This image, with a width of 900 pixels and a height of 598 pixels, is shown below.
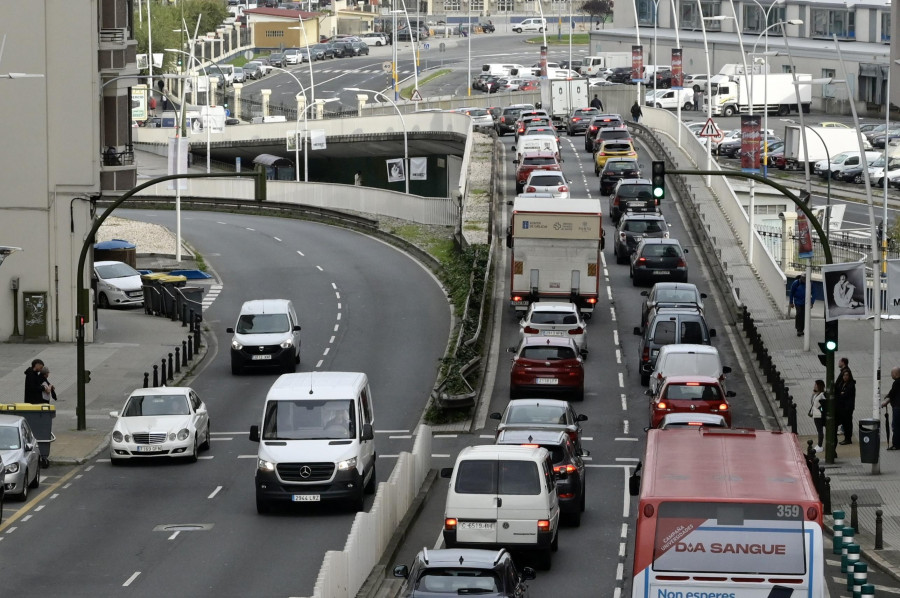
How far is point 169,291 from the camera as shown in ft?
166

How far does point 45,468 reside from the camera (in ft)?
104

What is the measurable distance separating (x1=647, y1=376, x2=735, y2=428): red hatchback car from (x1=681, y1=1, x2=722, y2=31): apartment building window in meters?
106

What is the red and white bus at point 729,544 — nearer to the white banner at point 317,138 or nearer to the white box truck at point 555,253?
the white box truck at point 555,253

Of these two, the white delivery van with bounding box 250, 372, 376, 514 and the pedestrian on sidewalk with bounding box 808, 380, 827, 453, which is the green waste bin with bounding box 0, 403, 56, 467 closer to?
the white delivery van with bounding box 250, 372, 376, 514

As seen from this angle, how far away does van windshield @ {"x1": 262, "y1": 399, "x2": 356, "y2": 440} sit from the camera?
27.4 meters

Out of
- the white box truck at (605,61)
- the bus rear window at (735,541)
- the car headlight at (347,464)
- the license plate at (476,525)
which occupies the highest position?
the white box truck at (605,61)

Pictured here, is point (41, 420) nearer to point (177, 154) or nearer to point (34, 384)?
point (34, 384)

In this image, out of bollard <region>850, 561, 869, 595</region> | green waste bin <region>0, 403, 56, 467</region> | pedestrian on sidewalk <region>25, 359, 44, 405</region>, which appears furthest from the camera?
Answer: pedestrian on sidewalk <region>25, 359, 44, 405</region>

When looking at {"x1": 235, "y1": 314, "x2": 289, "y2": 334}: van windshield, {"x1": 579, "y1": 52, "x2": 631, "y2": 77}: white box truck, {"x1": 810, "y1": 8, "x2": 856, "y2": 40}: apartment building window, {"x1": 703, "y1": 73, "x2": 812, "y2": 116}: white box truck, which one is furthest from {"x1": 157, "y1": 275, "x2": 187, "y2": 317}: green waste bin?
{"x1": 579, "y1": 52, "x2": 631, "y2": 77}: white box truck

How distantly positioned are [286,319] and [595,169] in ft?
115

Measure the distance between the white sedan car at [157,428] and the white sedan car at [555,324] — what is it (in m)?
10.5

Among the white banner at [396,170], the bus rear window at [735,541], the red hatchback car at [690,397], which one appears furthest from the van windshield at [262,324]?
the white banner at [396,170]

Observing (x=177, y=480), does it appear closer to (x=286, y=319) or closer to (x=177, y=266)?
(x=286, y=319)

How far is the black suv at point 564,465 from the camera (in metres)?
26.1
